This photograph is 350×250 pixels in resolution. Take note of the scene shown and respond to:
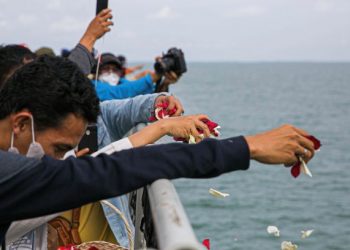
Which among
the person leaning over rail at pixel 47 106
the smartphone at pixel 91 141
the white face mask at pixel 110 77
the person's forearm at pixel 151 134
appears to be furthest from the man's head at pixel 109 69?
the person leaning over rail at pixel 47 106

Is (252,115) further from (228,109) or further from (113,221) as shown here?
(113,221)

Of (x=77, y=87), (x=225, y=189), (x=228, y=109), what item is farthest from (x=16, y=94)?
(x=228, y=109)

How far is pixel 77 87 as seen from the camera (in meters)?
2.58

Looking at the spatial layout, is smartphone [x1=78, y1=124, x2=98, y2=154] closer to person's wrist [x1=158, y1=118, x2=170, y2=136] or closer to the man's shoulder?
person's wrist [x1=158, y1=118, x2=170, y2=136]

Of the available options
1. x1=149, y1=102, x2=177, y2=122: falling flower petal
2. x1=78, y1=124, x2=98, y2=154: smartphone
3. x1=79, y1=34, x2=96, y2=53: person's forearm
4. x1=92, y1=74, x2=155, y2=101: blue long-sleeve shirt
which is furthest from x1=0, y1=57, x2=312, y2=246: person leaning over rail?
x1=92, y1=74, x2=155, y2=101: blue long-sleeve shirt

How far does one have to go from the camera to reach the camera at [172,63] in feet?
23.0

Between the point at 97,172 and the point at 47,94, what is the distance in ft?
1.27

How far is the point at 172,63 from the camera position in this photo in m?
7.04

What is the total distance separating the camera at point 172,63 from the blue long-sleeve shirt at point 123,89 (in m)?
0.14

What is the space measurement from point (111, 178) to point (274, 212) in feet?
42.6

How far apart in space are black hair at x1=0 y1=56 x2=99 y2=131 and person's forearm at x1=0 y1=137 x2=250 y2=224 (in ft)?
0.88

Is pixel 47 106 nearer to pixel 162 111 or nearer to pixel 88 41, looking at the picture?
pixel 162 111

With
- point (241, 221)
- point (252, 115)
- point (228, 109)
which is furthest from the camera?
point (228, 109)

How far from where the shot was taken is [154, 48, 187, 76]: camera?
23.0ft
